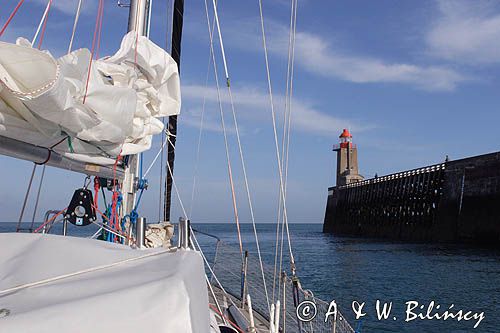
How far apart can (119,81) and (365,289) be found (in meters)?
15.0

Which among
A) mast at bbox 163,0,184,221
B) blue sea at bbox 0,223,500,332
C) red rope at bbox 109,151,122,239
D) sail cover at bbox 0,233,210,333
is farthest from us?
blue sea at bbox 0,223,500,332

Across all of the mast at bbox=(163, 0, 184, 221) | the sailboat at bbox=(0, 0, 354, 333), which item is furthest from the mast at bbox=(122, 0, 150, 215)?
the mast at bbox=(163, 0, 184, 221)

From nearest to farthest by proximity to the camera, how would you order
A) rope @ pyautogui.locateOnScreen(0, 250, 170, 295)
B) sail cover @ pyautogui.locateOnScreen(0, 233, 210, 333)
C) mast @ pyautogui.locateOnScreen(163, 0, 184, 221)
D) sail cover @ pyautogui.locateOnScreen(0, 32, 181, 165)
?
sail cover @ pyautogui.locateOnScreen(0, 233, 210, 333)
rope @ pyautogui.locateOnScreen(0, 250, 170, 295)
sail cover @ pyautogui.locateOnScreen(0, 32, 181, 165)
mast @ pyautogui.locateOnScreen(163, 0, 184, 221)

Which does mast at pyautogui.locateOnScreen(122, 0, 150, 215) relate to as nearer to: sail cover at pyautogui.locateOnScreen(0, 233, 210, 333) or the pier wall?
sail cover at pyautogui.locateOnScreen(0, 233, 210, 333)

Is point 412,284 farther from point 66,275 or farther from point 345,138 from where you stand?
point 345,138

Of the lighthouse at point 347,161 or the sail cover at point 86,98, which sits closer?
the sail cover at point 86,98

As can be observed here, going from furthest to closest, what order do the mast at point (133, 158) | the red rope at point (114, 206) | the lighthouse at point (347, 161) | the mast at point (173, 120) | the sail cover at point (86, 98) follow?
the lighthouse at point (347, 161)
the mast at point (173, 120)
the mast at point (133, 158)
the red rope at point (114, 206)
the sail cover at point (86, 98)

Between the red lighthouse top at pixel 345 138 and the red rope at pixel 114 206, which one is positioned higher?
the red lighthouse top at pixel 345 138

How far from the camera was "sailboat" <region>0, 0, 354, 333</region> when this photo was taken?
152 centimetres

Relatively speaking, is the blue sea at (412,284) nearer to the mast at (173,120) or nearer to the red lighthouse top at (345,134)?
the mast at (173,120)

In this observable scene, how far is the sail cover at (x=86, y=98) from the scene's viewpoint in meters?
2.58

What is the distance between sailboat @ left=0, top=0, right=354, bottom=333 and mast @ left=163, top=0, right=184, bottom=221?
2 cm

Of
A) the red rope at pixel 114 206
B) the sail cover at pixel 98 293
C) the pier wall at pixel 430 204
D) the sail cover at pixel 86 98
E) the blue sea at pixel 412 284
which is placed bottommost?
the blue sea at pixel 412 284

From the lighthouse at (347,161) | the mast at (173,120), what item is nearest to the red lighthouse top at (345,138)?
the lighthouse at (347,161)
